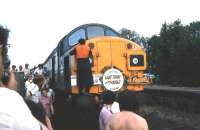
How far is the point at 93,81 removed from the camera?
57.4 feet

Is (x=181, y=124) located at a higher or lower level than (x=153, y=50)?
lower

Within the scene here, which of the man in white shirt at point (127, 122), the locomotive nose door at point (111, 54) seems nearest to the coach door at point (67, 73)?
the locomotive nose door at point (111, 54)

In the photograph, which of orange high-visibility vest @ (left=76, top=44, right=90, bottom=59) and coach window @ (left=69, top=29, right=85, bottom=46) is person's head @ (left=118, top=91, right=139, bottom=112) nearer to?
orange high-visibility vest @ (left=76, top=44, right=90, bottom=59)

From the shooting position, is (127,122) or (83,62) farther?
(83,62)

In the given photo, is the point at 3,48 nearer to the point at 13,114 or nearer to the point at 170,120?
the point at 13,114

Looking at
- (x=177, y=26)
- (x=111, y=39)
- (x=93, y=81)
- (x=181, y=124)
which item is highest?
(x=177, y=26)

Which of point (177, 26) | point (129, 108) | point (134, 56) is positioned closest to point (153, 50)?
point (177, 26)

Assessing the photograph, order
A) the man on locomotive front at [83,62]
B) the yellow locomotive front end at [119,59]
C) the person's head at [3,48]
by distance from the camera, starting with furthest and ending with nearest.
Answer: the yellow locomotive front end at [119,59] → the man on locomotive front at [83,62] → the person's head at [3,48]

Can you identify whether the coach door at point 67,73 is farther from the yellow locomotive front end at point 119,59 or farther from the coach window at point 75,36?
the yellow locomotive front end at point 119,59

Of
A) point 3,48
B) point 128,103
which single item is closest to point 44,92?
point 128,103

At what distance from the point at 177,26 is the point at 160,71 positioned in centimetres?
1359

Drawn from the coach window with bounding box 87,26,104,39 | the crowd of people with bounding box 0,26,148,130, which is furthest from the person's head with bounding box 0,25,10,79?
the coach window with bounding box 87,26,104,39

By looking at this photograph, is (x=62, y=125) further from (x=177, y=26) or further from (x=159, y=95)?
(x=177, y=26)

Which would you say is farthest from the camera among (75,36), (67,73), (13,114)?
(75,36)
